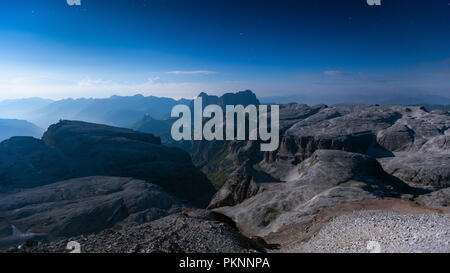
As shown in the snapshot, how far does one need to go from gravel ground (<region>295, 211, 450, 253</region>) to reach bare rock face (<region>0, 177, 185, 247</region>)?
69.5 m

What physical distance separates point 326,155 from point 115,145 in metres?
157

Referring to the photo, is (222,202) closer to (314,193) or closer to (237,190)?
(237,190)

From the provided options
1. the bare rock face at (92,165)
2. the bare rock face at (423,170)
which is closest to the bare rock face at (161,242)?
the bare rock face at (92,165)

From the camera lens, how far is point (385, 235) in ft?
69.9

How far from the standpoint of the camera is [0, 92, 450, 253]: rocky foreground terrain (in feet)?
77.3

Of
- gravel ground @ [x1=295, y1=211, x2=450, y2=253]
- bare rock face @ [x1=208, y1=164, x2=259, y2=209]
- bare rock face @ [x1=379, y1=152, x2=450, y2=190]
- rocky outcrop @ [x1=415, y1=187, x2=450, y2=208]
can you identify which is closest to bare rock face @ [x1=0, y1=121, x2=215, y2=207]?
bare rock face @ [x1=208, y1=164, x2=259, y2=209]

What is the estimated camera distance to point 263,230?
57125 mm

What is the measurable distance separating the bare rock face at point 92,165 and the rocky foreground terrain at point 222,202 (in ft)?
2.39

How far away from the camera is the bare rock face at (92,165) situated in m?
147

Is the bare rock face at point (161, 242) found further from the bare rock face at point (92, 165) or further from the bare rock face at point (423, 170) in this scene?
the bare rock face at point (423, 170)

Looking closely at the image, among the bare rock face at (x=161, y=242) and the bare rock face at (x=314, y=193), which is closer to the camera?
the bare rock face at (x=161, y=242)
